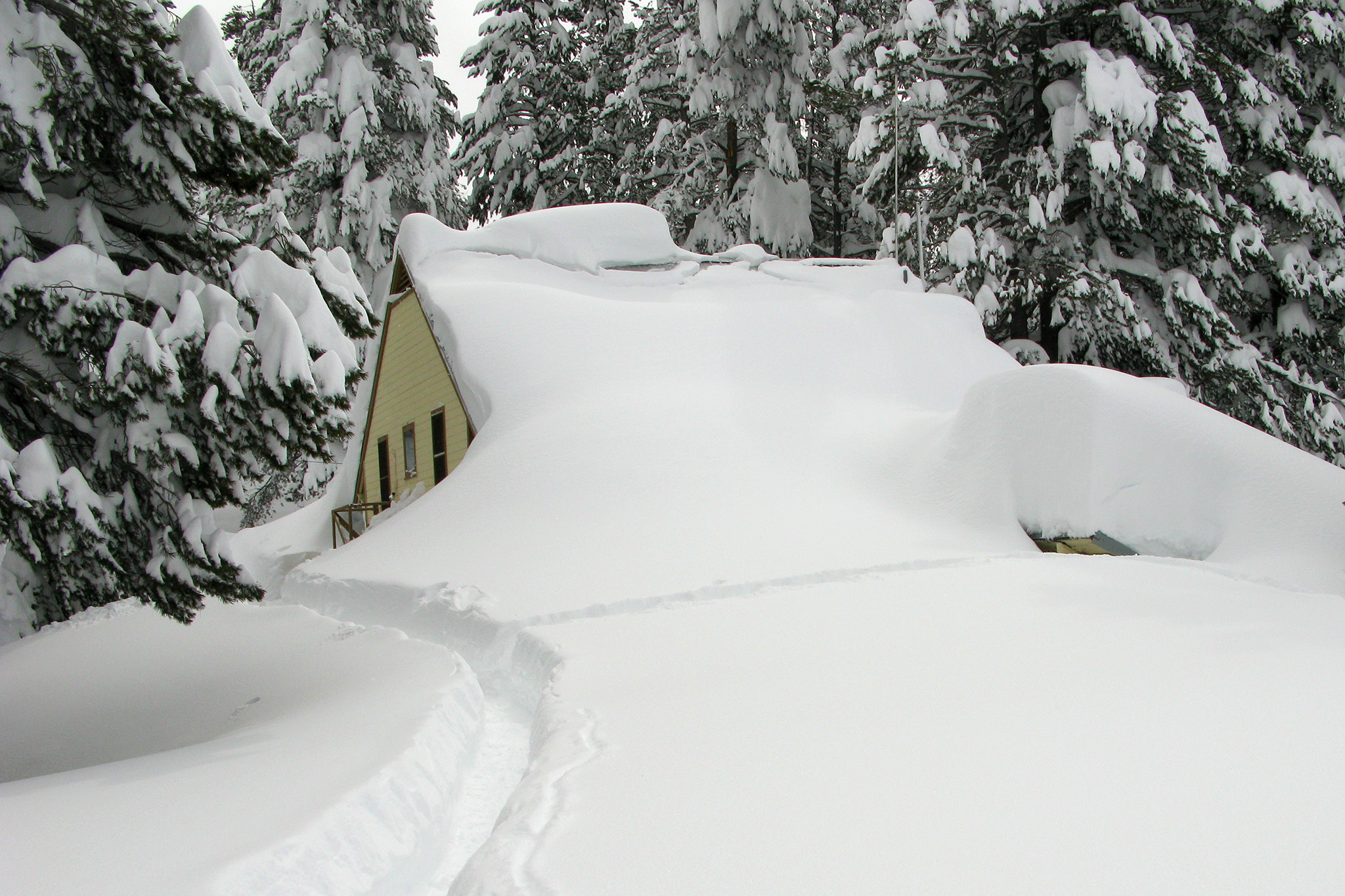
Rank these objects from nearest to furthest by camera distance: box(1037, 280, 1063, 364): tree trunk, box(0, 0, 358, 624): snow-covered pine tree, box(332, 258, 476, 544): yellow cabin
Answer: box(0, 0, 358, 624): snow-covered pine tree, box(332, 258, 476, 544): yellow cabin, box(1037, 280, 1063, 364): tree trunk

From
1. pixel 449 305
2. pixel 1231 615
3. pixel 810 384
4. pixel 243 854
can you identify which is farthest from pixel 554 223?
pixel 243 854

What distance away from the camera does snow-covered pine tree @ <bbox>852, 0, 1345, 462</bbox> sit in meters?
14.6

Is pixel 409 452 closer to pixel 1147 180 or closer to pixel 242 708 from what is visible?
pixel 242 708

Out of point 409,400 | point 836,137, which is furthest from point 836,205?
point 409,400

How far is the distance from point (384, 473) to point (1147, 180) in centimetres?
1452

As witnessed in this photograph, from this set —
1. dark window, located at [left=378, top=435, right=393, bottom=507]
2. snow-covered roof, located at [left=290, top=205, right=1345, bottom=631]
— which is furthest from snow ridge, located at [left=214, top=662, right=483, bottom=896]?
dark window, located at [left=378, top=435, right=393, bottom=507]

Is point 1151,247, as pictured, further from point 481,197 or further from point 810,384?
point 481,197

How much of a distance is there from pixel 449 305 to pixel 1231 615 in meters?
11.7

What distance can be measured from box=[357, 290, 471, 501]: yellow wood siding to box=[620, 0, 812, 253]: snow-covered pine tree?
8.76 meters

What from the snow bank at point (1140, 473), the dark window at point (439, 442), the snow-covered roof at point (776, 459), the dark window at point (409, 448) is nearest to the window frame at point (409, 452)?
the dark window at point (409, 448)

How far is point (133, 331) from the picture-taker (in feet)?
19.2

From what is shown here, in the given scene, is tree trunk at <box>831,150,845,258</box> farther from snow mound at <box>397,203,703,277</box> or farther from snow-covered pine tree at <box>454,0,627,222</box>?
snow mound at <box>397,203,703,277</box>

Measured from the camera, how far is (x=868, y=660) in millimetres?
5895

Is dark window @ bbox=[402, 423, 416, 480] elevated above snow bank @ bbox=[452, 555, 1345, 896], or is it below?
below
